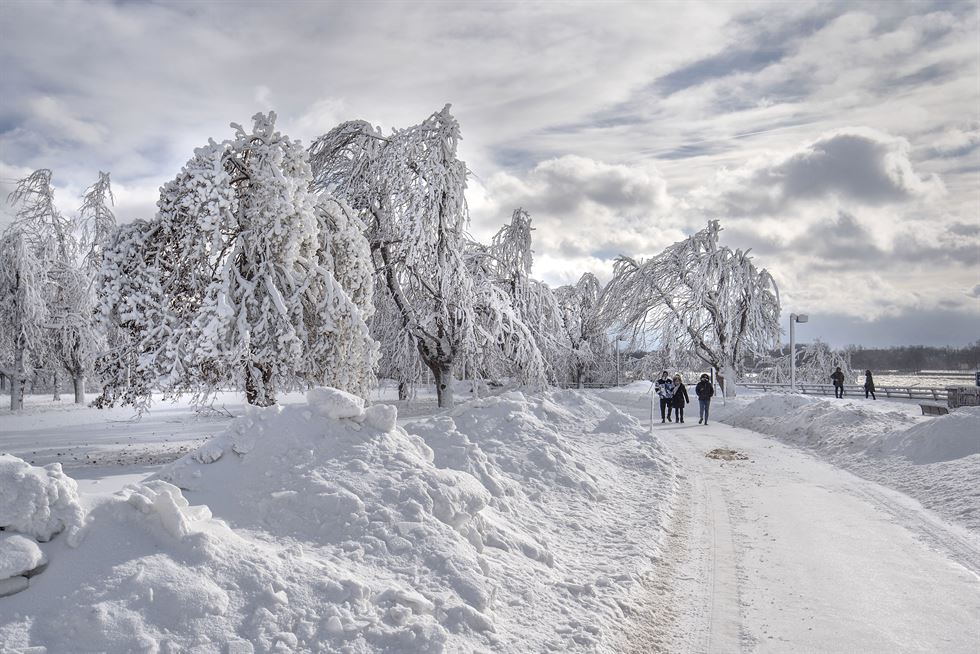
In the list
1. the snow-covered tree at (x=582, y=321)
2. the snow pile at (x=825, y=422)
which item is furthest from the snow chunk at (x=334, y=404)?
the snow-covered tree at (x=582, y=321)

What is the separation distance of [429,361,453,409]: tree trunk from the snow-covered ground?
38.6ft

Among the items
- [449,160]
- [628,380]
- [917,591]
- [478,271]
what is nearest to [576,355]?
[628,380]

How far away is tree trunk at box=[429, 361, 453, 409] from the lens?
23266 mm

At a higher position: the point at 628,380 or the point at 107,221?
the point at 107,221

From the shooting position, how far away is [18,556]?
4301mm

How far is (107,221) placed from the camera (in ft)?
95.8

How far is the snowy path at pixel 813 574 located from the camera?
530 centimetres

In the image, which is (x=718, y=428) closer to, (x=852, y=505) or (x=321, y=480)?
(x=852, y=505)

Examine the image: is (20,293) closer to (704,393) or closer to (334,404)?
(334,404)

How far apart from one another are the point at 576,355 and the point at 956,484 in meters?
31.4

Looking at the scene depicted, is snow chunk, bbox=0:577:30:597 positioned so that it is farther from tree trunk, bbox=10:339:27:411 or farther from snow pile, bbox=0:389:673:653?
tree trunk, bbox=10:339:27:411

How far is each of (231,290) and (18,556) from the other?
35.8ft

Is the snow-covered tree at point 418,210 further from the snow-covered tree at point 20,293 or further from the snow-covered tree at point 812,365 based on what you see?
the snow-covered tree at point 812,365

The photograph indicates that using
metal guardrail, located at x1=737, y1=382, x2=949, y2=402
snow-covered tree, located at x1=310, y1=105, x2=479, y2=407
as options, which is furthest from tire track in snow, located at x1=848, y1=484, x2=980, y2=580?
metal guardrail, located at x1=737, y1=382, x2=949, y2=402
